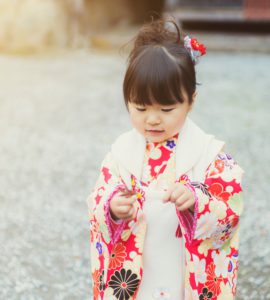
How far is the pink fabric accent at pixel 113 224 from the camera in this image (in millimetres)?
1812

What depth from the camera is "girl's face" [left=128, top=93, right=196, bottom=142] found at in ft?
6.05

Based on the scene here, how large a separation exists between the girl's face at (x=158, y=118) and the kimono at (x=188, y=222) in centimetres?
7

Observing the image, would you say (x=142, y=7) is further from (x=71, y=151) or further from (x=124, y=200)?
(x=124, y=200)

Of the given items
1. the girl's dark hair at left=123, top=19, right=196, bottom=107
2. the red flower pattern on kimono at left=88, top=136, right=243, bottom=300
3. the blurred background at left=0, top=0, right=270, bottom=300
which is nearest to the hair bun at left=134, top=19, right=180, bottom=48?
the girl's dark hair at left=123, top=19, right=196, bottom=107

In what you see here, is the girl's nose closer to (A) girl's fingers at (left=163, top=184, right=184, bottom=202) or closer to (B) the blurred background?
(A) girl's fingers at (left=163, top=184, right=184, bottom=202)

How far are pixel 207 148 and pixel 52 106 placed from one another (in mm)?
5598

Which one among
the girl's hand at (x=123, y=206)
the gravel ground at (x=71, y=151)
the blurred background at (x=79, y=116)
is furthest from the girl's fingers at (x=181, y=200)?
the gravel ground at (x=71, y=151)

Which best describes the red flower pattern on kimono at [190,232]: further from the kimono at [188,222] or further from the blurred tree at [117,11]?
the blurred tree at [117,11]

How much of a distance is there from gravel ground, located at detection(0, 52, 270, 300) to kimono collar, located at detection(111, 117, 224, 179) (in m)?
1.18

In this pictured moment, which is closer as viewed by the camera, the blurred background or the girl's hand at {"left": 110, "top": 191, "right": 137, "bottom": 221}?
the girl's hand at {"left": 110, "top": 191, "right": 137, "bottom": 221}

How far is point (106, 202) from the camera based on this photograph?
1814 mm

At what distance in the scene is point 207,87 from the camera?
8586 millimetres

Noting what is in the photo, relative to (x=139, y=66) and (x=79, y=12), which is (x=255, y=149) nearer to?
(x=139, y=66)

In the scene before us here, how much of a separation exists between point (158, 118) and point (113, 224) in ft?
1.26
